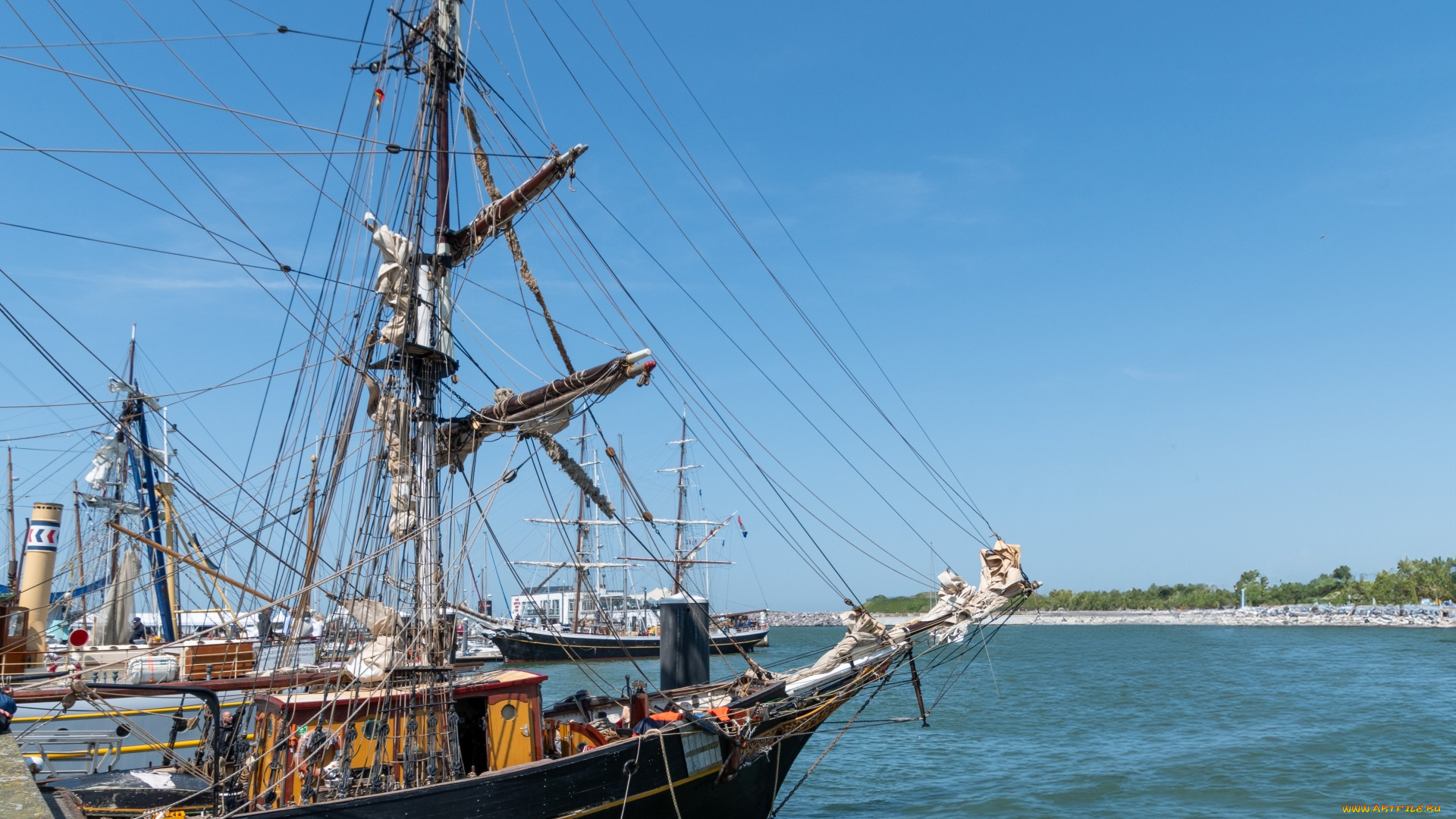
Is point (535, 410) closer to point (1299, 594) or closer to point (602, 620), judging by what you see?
point (602, 620)

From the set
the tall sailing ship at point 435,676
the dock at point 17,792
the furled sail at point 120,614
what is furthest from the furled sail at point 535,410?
the furled sail at point 120,614

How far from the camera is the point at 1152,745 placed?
26016 millimetres

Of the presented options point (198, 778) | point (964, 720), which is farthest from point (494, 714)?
point (964, 720)

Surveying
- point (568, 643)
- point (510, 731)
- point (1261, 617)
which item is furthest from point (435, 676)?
point (1261, 617)

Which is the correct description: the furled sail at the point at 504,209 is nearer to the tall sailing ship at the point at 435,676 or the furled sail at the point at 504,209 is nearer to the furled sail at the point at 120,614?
the tall sailing ship at the point at 435,676

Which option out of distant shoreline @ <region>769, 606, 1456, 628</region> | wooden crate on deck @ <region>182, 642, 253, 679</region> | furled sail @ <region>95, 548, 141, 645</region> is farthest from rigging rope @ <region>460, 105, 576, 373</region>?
distant shoreline @ <region>769, 606, 1456, 628</region>

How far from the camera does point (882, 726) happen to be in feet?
103

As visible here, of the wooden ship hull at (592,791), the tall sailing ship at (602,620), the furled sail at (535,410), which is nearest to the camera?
the wooden ship hull at (592,791)

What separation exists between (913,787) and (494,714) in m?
11.5

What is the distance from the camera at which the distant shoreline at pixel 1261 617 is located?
104 metres

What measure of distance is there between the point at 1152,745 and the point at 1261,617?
368 feet

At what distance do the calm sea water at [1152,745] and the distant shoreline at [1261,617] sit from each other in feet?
134

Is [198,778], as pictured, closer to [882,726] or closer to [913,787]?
[913,787]

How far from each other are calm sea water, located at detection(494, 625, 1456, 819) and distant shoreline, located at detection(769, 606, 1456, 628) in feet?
134
